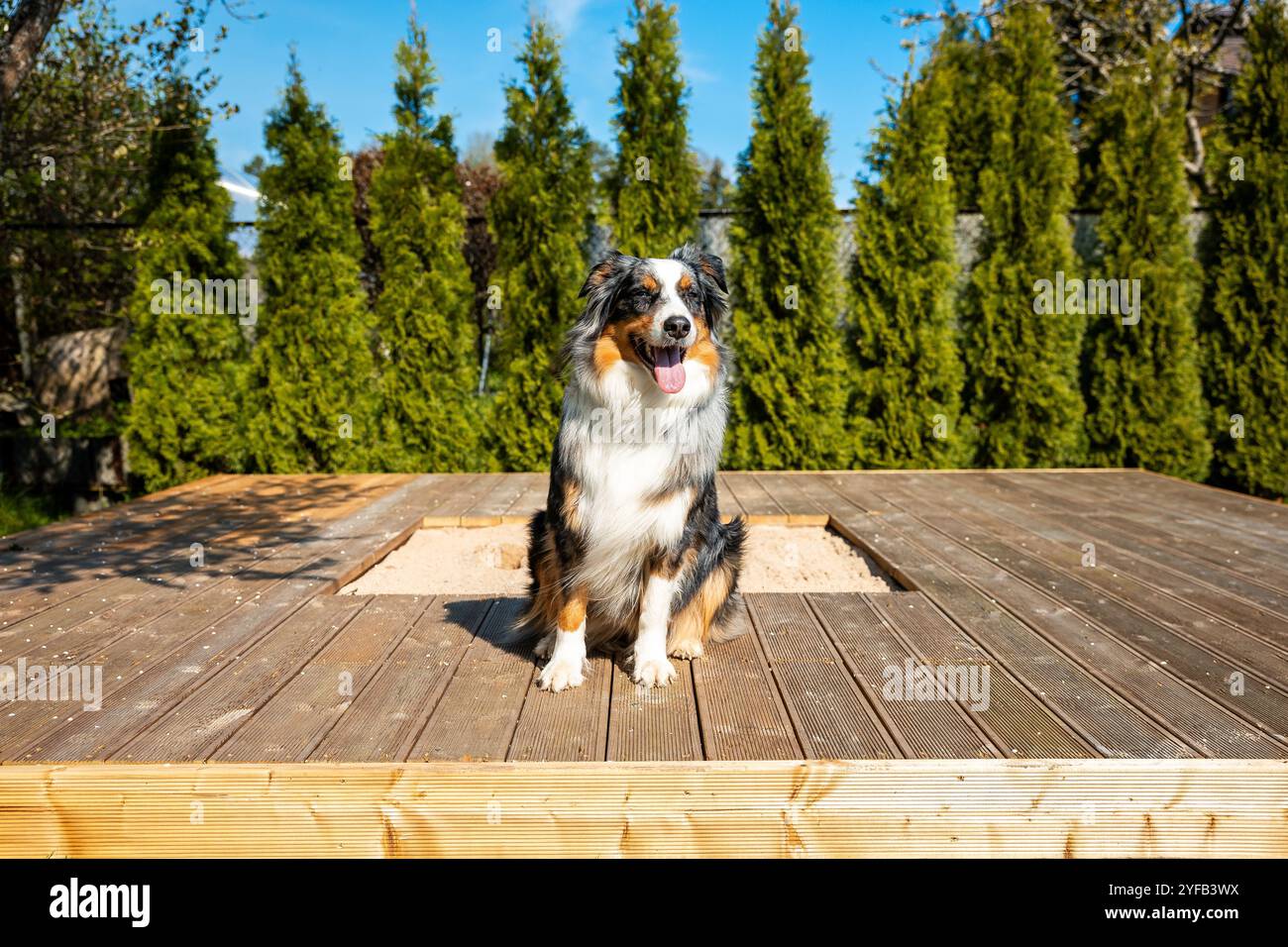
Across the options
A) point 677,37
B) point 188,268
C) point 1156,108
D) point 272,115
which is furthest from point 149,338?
point 1156,108

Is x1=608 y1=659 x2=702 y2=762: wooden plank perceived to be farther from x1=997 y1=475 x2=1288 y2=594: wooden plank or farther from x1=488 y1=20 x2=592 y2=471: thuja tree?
x1=488 y1=20 x2=592 y2=471: thuja tree

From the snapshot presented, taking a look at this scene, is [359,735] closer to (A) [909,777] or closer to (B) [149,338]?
(A) [909,777]

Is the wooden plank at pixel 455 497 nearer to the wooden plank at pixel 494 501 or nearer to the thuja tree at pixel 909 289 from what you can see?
the wooden plank at pixel 494 501

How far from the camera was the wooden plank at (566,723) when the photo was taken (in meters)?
2.15

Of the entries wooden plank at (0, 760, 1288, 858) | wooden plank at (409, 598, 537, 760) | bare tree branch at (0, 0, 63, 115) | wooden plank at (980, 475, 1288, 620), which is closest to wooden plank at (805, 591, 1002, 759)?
wooden plank at (0, 760, 1288, 858)

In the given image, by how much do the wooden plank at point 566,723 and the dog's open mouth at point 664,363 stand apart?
961 millimetres

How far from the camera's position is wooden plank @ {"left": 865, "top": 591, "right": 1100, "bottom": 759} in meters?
2.16

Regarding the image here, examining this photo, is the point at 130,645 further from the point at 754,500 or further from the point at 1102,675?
the point at 754,500

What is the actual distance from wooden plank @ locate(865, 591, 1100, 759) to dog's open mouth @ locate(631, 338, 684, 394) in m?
1.26

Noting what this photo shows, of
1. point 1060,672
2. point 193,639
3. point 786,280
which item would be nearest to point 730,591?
point 1060,672

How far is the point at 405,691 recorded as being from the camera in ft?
8.43

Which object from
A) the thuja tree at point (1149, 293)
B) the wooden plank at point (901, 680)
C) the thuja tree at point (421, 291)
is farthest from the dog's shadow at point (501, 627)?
the thuja tree at point (1149, 293)

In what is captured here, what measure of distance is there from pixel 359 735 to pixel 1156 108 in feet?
28.3
